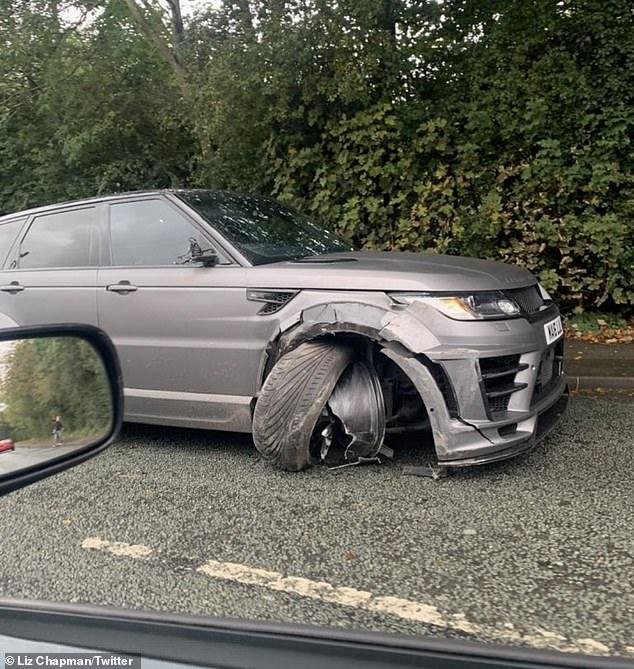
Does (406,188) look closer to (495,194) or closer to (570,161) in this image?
(495,194)

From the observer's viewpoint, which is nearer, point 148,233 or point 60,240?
point 148,233

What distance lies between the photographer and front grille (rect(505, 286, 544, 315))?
11.5 feet

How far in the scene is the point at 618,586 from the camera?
236 centimetres

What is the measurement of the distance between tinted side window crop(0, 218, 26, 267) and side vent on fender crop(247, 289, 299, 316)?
7.65 ft

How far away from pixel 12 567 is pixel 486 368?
95.9 inches

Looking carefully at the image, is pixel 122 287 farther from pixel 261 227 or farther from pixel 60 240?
pixel 261 227

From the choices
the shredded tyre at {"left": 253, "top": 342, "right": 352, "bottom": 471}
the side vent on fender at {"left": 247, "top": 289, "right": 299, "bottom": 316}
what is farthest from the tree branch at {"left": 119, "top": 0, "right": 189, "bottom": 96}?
the shredded tyre at {"left": 253, "top": 342, "right": 352, "bottom": 471}

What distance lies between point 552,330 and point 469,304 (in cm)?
73

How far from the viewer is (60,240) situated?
4605mm

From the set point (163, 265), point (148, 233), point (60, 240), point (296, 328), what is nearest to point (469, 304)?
point (296, 328)

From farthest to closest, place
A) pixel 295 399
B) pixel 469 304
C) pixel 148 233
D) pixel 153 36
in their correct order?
1. pixel 153 36
2. pixel 148 233
3. pixel 295 399
4. pixel 469 304

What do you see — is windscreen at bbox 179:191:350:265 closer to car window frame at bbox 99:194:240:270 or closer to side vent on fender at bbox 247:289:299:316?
car window frame at bbox 99:194:240:270

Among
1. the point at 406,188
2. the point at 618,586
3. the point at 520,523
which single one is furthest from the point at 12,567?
the point at 406,188

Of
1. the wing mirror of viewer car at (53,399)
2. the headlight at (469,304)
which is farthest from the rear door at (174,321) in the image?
the wing mirror of viewer car at (53,399)
